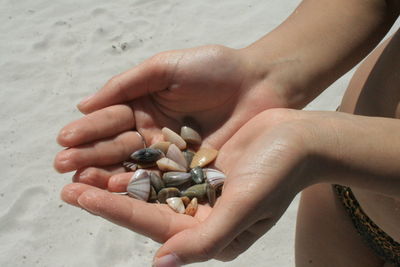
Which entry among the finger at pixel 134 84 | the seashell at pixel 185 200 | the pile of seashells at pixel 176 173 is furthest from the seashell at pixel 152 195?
the finger at pixel 134 84

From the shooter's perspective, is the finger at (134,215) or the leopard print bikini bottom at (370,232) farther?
the leopard print bikini bottom at (370,232)

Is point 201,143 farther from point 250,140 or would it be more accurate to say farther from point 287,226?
point 287,226

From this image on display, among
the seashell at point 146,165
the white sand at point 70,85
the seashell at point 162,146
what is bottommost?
the white sand at point 70,85

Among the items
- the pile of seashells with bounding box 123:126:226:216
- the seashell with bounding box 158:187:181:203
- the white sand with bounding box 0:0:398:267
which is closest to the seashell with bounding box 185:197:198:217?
the pile of seashells with bounding box 123:126:226:216

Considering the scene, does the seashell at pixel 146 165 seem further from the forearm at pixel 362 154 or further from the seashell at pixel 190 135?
the forearm at pixel 362 154

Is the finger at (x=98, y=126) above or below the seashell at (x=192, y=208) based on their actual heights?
above

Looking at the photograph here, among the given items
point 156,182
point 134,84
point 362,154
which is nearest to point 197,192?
point 156,182

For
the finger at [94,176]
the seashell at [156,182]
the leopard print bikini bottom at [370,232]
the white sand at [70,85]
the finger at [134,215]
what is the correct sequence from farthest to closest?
the white sand at [70,85], the seashell at [156,182], the finger at [94,176], the leopard print bikini bottom at [370,232], the finger at [134,215]
